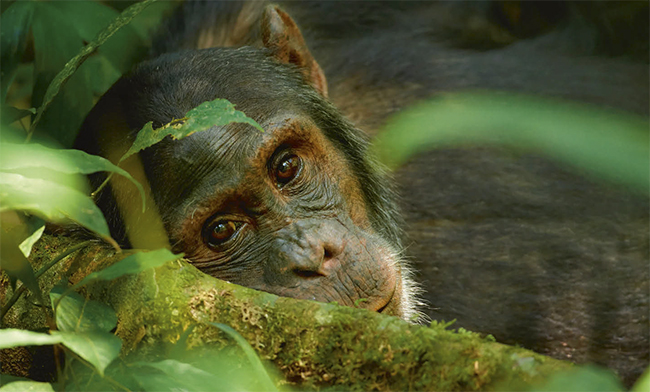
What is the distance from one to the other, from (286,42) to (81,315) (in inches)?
88.1

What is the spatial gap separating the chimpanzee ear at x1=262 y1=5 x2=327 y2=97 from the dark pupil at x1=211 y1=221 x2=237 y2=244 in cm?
106

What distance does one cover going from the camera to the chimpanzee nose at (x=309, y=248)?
8.57 ft

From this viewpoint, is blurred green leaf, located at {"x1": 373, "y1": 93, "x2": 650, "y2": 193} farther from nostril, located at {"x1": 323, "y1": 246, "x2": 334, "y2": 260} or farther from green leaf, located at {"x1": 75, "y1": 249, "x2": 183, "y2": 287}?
green leaf, located at {"x1": 75, "y1": 249, "x2": 183, "y2": 287}

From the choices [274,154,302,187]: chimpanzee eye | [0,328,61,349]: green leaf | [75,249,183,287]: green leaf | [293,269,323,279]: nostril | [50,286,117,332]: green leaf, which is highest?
[75,249,183,287]: green leaf

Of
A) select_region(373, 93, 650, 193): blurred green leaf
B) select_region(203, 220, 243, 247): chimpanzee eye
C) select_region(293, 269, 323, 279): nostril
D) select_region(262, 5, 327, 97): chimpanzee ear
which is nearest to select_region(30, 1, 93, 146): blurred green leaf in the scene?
select_region(203, 220, 243, 247): chimpanzee eye

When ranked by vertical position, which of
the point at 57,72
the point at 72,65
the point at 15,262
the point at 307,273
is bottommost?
the point at 307,273

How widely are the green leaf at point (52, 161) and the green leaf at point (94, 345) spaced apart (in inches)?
13.7

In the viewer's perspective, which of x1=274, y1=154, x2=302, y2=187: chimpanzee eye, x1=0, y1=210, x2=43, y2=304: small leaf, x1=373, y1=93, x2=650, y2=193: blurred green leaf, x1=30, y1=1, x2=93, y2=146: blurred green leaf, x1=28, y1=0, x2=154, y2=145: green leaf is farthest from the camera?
x1=373, y1=93, x2=650, y2=193: blurred green leaf

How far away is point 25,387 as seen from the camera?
152 centimetres

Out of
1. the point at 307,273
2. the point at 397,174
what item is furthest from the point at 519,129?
the point at 307,273

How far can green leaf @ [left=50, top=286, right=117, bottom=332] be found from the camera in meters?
1.59

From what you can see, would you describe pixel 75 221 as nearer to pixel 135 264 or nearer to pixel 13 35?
pixel 135 264

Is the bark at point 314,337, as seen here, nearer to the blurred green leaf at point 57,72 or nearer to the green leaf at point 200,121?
the green leaf at point 200,121

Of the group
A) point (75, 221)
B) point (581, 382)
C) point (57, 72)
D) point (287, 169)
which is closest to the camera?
point (581, 382)
